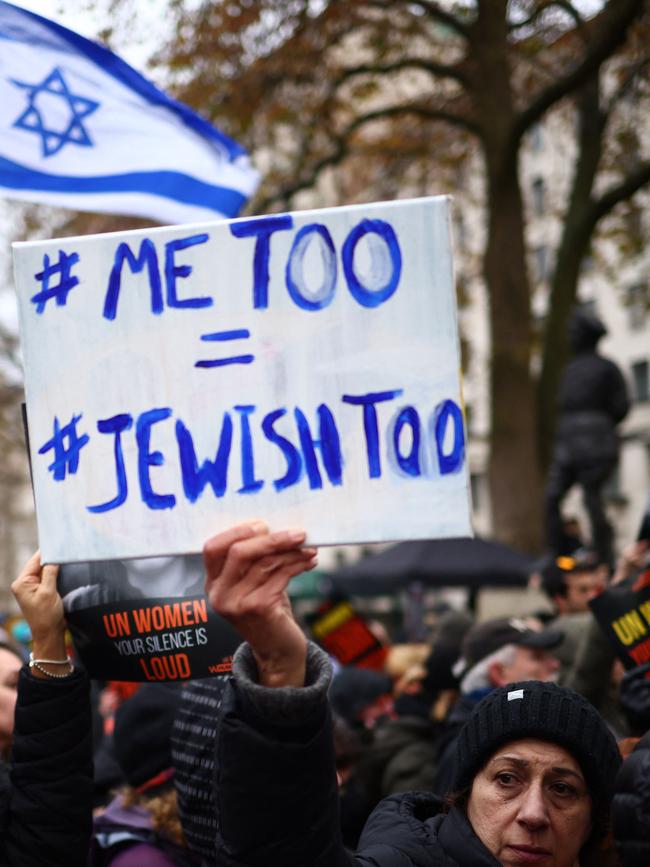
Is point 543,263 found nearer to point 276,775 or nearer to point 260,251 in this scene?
point 260,251

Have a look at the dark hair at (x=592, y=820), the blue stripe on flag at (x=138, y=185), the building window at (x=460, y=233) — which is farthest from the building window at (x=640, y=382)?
the dark hair at (x=592, y=820)

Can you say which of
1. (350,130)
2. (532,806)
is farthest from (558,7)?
(532,806)

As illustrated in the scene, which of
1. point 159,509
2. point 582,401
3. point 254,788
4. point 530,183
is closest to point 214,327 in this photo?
point 159,509

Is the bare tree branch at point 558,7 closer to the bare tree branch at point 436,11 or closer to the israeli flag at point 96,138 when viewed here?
the bare tree branch at point 436,11

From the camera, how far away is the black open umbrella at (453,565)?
9305 mm

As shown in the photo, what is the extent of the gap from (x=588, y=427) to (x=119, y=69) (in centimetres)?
456

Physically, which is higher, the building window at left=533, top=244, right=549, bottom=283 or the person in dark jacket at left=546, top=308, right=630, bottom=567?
the building window at left=533, top=244, right=549, bottom=283

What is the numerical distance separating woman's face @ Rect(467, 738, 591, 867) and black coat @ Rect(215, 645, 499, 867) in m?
0.44

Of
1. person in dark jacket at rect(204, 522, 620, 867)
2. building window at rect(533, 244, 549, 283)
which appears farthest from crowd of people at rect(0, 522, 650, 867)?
building window at rect(533, 244, 549, 283)

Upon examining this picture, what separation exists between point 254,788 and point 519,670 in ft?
7.28

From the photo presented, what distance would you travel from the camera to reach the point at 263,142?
11.9 metres

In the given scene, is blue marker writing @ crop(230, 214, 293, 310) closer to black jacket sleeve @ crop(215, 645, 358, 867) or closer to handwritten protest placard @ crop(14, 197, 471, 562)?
handwritten protest placard @ crop(14, 197, 471, 562)

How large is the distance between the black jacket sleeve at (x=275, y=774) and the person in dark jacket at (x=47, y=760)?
54cm

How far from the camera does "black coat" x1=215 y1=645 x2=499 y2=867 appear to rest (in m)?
1.62
